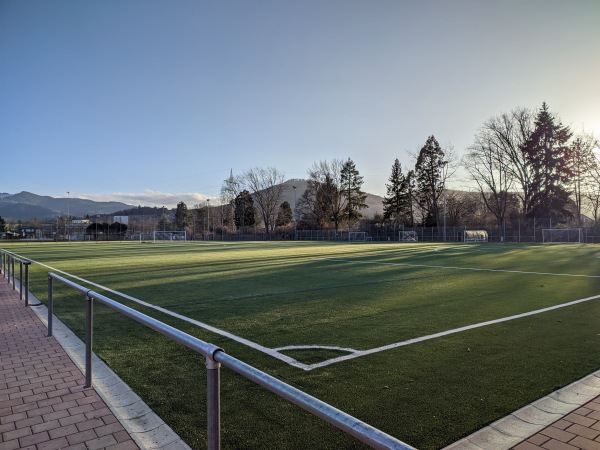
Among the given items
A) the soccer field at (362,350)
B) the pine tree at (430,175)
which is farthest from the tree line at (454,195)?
the soccer field at (362,350)

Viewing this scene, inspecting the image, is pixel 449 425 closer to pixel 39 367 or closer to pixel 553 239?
pixel 39 367

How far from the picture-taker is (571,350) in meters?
5.30

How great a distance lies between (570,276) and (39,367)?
14.9 m

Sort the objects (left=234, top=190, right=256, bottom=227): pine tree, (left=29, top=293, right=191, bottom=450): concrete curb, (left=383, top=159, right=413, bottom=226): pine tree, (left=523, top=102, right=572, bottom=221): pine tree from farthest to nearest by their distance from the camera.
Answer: (left=234, top=190, right=256, bottom=227): pine tree
(left=383, top=159, right=413, bottom=226): pine tree
(left=523, top=102, right=572, bottom=221): pine tree
(left=29, top=293, right=191, bottom=450): concrete curb

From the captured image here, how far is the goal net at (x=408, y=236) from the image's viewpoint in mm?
63378

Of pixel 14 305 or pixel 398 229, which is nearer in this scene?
pixel 14 305

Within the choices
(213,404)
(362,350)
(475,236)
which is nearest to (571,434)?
(362,350)

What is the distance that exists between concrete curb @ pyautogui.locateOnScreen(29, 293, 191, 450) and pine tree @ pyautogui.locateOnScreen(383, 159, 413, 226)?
76.2m

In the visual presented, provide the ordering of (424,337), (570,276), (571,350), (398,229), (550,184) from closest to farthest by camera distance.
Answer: (571,350), (424,337), (570,276), (550,184), (398,229)

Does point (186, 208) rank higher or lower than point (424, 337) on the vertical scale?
higher

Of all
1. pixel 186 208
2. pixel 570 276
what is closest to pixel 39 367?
pixel 570 276

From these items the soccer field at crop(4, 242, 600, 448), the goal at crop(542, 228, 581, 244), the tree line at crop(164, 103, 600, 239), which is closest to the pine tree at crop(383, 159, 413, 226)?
the tree line at crop(164, 103, 600, 239)

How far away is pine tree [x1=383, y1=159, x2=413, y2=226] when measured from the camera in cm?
7788

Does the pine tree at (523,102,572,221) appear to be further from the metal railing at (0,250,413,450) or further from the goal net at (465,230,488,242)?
the metal railing at (0,250,413,450)
